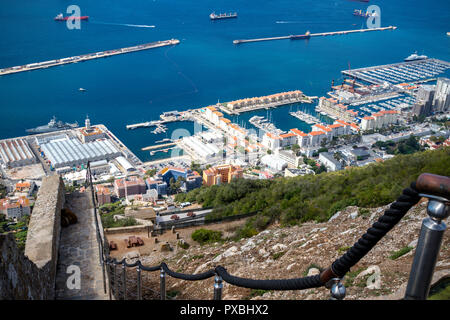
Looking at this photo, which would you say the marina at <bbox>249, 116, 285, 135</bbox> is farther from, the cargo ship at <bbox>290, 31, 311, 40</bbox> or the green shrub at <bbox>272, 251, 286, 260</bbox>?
the green shrub at <bbox>272, 251, 286, 260</bbox>

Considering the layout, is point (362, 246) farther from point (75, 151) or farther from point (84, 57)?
point (84, 57)

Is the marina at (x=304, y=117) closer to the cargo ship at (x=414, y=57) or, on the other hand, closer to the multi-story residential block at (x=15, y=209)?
the cargo ship at (x=414, y=57)

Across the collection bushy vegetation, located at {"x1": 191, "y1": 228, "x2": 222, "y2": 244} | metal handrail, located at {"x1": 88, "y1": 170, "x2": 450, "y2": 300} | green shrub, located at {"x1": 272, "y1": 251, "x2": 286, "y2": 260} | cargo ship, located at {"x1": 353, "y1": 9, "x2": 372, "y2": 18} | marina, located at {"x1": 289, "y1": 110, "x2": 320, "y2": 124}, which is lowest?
marina, located at {"x1": 289, "y1": 110, "x2": 320, "y2": 124}

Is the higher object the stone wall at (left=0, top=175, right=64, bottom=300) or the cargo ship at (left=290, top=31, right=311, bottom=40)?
the stone wall at (left=0, top=175, right=64, bottom=300)

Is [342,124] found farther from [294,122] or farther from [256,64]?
[256,64]

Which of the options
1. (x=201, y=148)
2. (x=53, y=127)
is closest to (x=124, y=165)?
(x=201, y=148)

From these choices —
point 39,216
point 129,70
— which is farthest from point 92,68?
point 39,216

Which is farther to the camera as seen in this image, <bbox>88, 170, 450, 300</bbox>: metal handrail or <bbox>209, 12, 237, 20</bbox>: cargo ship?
<bbox>209, 12, 237, 20</bbox>: cargo ship

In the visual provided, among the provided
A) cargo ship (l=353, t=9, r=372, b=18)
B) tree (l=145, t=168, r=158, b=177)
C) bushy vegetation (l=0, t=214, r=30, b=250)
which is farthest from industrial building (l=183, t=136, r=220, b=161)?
cargo ship (l=353, t=9, r=372, b=18)
